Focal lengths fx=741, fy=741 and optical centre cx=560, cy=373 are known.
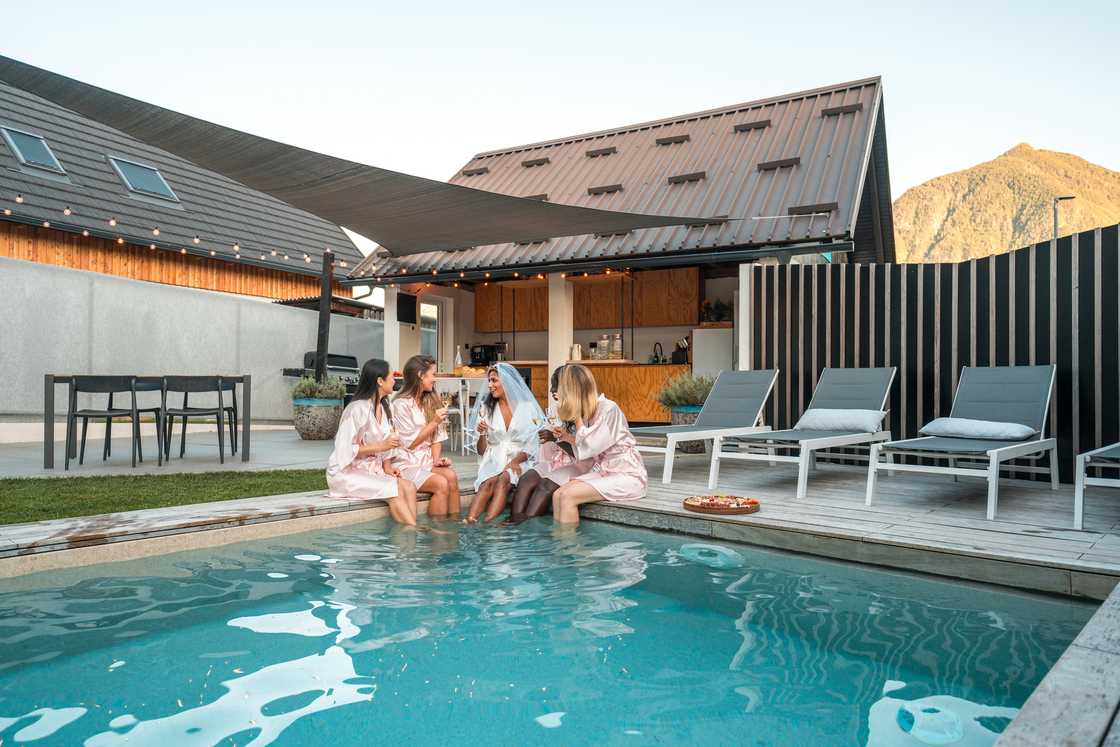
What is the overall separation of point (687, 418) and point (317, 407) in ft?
15.3

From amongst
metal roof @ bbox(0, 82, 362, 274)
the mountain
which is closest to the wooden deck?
metal roof @ bbox(0, 82, 362, 274)

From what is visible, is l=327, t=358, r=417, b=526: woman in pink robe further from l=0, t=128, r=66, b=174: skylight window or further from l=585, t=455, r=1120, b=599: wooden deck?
l=0, t=128, r=66, b=174: skylight window

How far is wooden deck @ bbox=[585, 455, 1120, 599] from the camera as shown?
3.09 metres

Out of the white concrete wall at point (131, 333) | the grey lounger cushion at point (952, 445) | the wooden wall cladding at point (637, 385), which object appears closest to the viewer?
the grey lounger cushion at point (952, 445)

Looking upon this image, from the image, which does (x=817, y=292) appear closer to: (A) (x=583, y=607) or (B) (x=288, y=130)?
(A) (x=583, y=607)

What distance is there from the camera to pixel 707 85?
17.1 metres

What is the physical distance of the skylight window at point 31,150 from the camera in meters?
11.8

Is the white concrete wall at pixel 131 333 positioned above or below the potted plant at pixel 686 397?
above

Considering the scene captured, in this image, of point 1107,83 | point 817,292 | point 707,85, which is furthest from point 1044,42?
point 817,292

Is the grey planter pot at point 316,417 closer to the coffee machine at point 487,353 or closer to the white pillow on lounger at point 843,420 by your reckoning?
the coffee machine at point 487,353

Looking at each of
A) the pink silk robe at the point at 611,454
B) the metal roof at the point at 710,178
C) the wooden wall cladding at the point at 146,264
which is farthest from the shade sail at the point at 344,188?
the wooden wall cladding at the point at 146,264

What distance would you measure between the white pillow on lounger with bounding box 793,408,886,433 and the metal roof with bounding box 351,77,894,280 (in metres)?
2.27

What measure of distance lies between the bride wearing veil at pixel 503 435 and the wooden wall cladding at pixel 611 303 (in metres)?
5.97

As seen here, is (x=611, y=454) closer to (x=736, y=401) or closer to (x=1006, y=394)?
(x=736, y=401)
